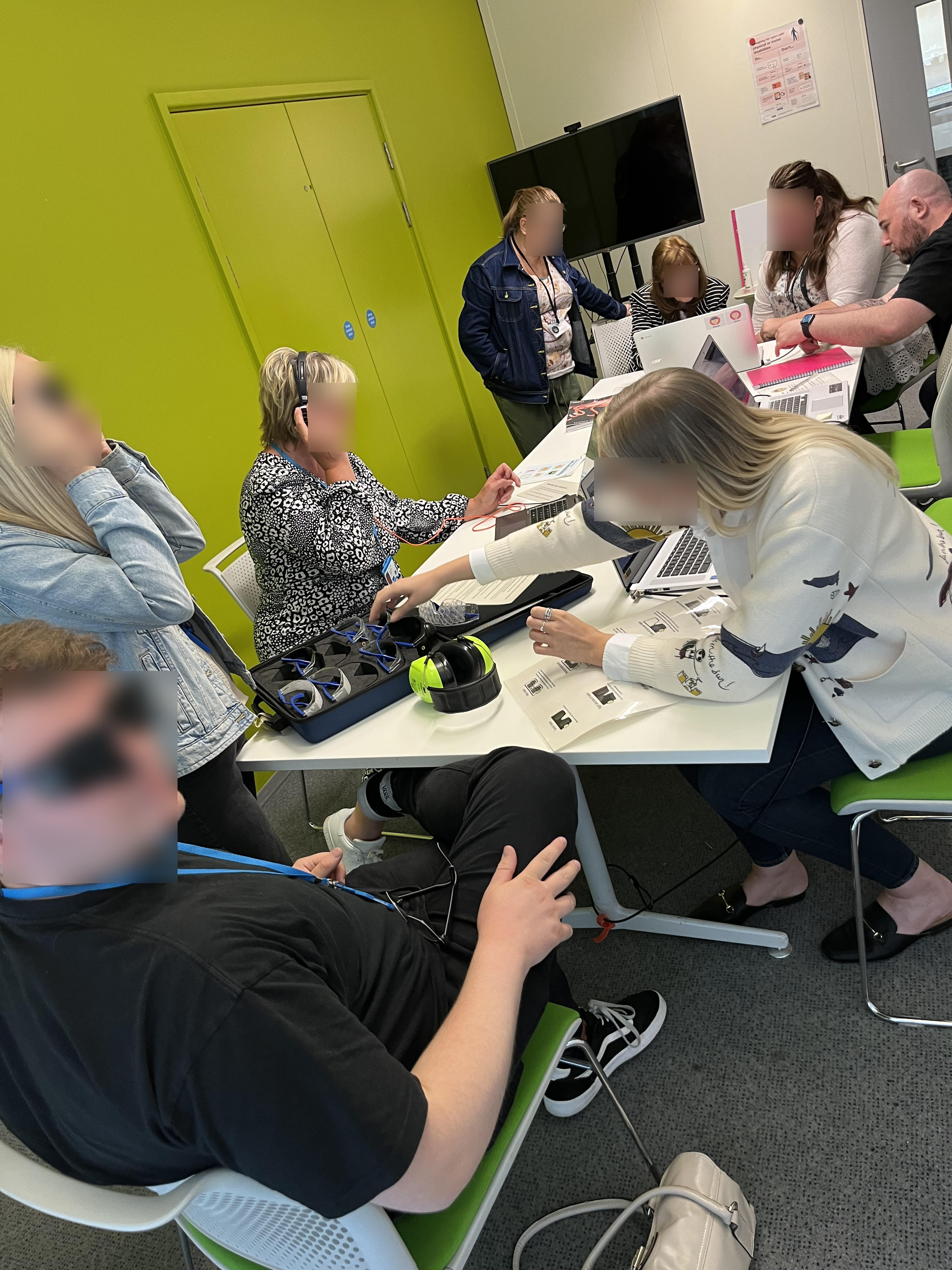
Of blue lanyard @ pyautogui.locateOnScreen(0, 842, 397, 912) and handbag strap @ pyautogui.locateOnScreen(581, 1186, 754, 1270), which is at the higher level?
blue lanyard @ pyautogui.locateOnScreen(0, 842, 397, 912)

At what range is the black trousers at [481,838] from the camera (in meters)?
1.10

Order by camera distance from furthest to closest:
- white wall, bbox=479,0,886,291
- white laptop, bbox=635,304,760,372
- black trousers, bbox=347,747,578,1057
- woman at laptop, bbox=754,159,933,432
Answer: white wall, bbox=479,0,886,291, woman at laptop, bbox=754,159,933,432, white laptop, bbox=635,304,760,372, black trousers, bbox=347,747,578,1057

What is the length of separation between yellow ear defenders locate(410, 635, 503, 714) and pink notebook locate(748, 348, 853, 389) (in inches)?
69.6

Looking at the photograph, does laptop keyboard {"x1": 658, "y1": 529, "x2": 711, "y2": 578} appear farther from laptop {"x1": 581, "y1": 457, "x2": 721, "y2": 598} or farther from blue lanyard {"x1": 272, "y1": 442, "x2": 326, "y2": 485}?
blue lanyard {"x1": 272, "y1": 442, "x2": 326, "y2": 485}

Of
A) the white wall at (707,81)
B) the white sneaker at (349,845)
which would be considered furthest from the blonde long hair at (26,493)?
the white wall at (707,81)

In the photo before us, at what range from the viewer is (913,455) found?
2.47m

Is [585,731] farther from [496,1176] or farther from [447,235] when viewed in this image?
[447,235]

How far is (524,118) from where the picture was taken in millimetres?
5414

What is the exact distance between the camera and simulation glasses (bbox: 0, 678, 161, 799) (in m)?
0.69

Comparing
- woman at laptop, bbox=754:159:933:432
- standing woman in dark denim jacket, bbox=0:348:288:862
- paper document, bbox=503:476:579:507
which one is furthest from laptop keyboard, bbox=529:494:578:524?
woman at laptop, bbox=754:159:933:432

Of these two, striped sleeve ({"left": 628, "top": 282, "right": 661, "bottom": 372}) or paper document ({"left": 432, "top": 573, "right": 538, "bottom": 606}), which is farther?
striped sleeve ({"left": 628, "top": 282, "right": 661, "bottom": 372})

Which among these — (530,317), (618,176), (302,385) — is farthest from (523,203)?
(302,385)

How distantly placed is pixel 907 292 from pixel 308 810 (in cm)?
251

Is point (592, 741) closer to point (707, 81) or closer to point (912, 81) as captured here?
point (912, 81)
